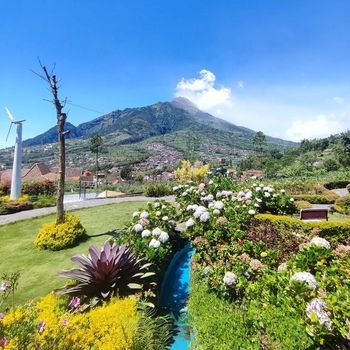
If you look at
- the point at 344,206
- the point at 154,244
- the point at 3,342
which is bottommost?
the point at 344,206

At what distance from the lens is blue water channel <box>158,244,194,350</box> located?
5.06 m

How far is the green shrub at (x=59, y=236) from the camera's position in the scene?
358 inches

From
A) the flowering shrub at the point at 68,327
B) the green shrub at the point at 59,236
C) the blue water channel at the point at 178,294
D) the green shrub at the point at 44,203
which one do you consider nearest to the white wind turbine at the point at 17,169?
the green shrub at the point at 44,203

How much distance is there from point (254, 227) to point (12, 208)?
44.2 feet

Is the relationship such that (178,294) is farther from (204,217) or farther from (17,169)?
(17,169)

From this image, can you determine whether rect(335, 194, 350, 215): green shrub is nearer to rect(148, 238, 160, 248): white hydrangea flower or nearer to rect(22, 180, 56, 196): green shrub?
rect(148, 238, 160, 248): white hydrangea flower

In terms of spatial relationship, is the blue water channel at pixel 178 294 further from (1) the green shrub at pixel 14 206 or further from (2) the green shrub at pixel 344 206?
(1) the green shrub at pixel 14 206

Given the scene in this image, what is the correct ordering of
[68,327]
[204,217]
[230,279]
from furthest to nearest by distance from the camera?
[204,217], [230,279], [68,327]

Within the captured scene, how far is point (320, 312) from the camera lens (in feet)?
11.0

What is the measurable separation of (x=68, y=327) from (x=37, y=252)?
20.4ft

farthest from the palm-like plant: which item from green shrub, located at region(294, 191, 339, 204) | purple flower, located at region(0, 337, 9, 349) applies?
green shrub, located at region(294, 191, 339, 204)

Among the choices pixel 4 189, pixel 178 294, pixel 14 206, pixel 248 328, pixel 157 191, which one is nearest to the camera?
pixel 248 328

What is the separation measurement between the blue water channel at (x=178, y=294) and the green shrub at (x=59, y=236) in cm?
363

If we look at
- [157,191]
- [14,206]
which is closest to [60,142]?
[14,206]
